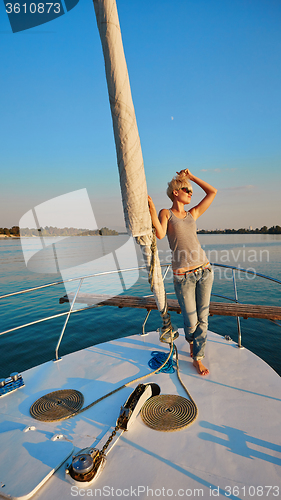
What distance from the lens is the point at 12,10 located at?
3281mm

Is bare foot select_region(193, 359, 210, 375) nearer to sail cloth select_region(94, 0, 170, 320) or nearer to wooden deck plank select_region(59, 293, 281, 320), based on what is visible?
wooden deck plank select_region(59, 293, 281, 320)

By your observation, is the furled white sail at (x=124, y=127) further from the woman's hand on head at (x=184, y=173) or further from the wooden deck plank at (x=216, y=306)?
the wooden deck plank at (x=216, y=306)

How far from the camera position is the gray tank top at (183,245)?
2.37 meters

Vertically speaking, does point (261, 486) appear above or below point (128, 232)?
below

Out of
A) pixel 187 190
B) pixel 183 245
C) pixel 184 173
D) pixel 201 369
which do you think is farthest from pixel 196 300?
A: pixel 184 173

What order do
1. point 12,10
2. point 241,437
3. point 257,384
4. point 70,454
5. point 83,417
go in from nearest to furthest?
point 70,454 → point 241,437 → point 83,417 → point 257,384 → point 12,10

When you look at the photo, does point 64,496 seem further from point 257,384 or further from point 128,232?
point 257,384

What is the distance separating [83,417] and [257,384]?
164 centimetres

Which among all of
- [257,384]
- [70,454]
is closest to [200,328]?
[257,384]

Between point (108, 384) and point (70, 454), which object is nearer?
point (70, 454)

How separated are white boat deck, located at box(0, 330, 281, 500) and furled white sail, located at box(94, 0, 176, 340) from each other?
1.47m

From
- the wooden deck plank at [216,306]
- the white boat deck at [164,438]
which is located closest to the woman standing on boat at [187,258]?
the white boat deck at [164,438]

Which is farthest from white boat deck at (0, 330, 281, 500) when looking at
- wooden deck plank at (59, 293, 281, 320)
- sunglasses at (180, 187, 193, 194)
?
sunglasses at (180, 187, 193, 194)

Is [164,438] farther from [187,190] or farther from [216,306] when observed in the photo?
[187,190]
